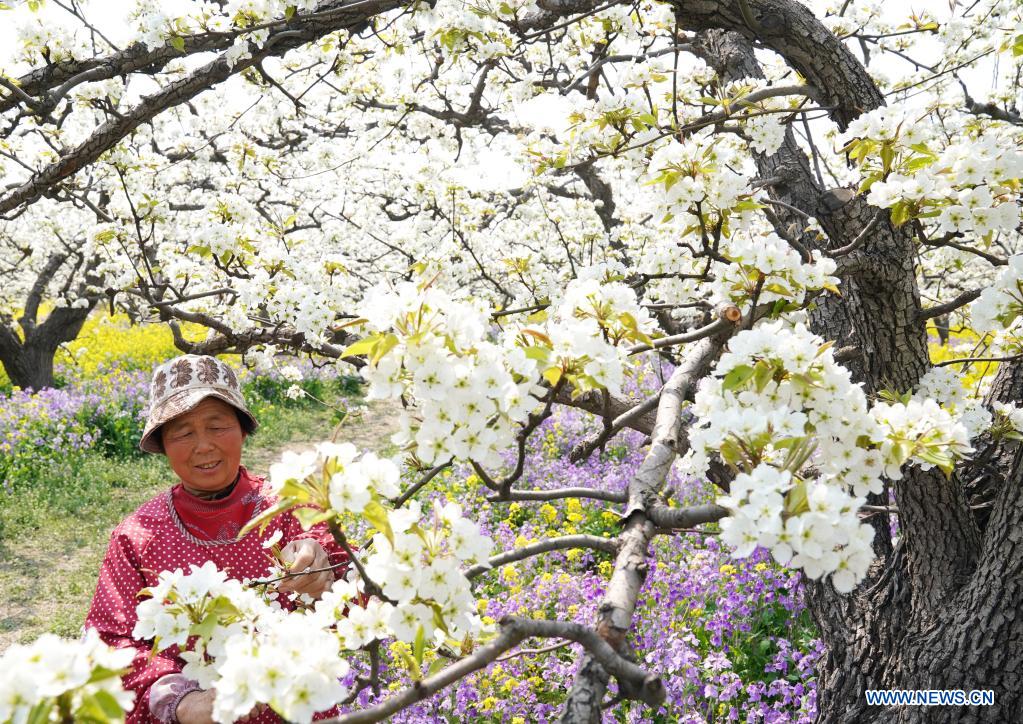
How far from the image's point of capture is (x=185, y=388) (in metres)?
2.36

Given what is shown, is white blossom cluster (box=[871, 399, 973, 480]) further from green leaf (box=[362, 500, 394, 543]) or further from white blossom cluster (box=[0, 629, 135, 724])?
white blossom cluster (box=[0, 629, 135, 724])

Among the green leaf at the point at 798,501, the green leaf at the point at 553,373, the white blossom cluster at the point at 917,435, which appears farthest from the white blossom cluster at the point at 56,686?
the white blossom cluster at the point at 917,435

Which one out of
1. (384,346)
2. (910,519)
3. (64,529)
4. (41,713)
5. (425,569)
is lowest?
(64,529)

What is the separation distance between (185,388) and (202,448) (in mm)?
195

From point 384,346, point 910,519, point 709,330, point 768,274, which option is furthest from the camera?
point 910,519

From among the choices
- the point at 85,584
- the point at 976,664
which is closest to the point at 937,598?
the point at 976,664

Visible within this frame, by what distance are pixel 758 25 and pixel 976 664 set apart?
1799 mm

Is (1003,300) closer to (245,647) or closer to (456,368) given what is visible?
(456,368)

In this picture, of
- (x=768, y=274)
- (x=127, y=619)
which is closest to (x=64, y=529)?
(x=127, y=619)

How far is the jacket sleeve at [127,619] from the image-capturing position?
191cm

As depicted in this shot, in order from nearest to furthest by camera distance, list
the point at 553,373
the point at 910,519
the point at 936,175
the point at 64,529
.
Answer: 1. the point at 553,373
2. the point at 936,175
3. the point at 910,519
4. the point at 64,529

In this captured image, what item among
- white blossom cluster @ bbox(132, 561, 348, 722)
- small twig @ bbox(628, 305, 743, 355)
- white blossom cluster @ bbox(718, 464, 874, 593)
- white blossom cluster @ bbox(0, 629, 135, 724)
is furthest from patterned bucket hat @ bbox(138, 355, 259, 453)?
white blossom cluster @ bbox(718, 464, 874, 593)

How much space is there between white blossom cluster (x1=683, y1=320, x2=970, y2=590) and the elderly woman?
3.96 ft

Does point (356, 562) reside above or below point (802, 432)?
below
